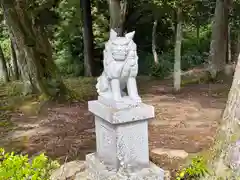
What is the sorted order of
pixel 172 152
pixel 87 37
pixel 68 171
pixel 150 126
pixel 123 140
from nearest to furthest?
1. pixel 123 140
2. pixel 68 171
3. pixel 172 152
4. pixel 150 126
5. pixel 87 37

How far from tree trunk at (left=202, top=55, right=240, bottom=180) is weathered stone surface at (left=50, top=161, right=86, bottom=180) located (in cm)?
188

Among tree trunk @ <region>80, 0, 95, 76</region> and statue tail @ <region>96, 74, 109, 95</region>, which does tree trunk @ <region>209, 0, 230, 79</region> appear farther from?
statue tail @ <region>96, 74, 109, 95</region>

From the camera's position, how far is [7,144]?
6.26 meters

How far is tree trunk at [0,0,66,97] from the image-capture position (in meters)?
8.23

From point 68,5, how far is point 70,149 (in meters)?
11.3

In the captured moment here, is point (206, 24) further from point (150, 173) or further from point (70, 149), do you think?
point (150, 173)

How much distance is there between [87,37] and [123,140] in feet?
36.0

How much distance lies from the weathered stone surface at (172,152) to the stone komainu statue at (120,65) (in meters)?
1.81

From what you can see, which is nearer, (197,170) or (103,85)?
(197,170)

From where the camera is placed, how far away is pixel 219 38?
35.2 ft

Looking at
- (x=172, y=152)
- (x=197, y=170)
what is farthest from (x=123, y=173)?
(x=172, y=152)

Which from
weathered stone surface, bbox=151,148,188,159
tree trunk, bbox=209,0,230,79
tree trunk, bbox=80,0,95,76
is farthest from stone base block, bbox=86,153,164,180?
tree trunk, bbox=80,0,95,76

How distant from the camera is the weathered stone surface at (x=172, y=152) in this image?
5.24 meters

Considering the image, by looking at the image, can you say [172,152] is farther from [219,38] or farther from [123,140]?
[219,38]
